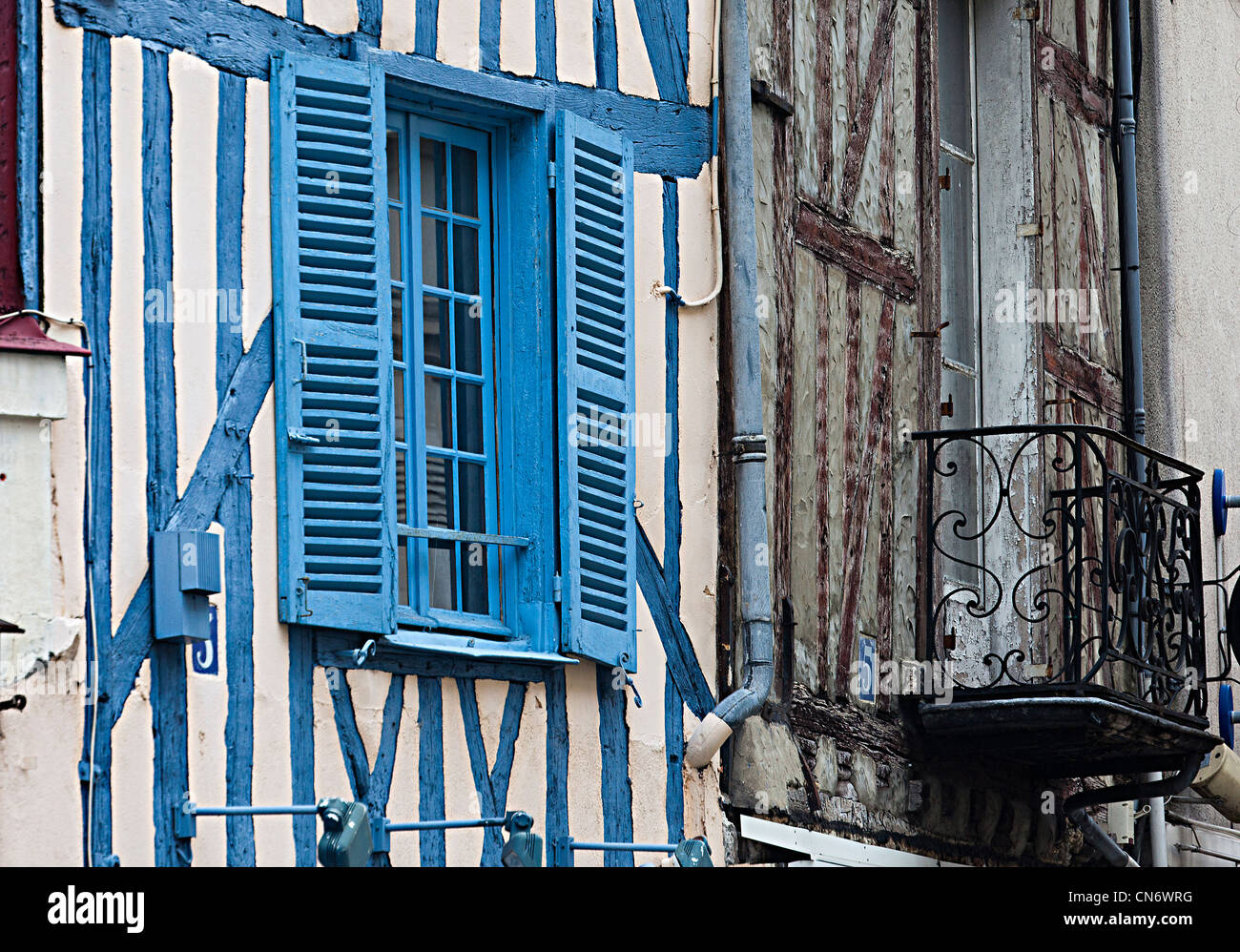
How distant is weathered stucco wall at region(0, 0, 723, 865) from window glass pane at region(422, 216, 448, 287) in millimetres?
518

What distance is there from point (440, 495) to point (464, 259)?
794 mm

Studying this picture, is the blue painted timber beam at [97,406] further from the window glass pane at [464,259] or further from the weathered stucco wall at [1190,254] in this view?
the weathered stucco wall at [1190,254]

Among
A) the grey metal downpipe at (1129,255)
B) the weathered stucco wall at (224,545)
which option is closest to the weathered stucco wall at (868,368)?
the weathered stucco wall at (224,545)

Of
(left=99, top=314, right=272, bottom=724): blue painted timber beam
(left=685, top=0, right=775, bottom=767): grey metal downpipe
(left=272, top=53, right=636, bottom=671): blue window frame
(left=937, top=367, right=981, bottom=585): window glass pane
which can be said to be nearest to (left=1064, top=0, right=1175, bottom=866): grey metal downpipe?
(left=937, top=367, right=981, bottom=585): window glass pane

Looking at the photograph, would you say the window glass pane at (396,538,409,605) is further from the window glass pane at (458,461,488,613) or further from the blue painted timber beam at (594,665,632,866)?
the blue painted timber beam at (594,665,632,866)

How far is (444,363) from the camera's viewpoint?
25.9ft

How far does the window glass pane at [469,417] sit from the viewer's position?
7.91 metres

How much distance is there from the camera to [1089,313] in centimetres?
1177

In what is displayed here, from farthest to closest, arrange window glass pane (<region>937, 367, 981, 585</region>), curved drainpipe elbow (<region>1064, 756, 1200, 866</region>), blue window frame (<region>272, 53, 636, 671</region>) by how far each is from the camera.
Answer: window glass pane (<region>937, 367, 981, 585</region>) < curved drainpipe elbow (<region>1064, 756, 1200, 866</region>) < blue window frame (<region>272, 53, 636, 671</region>)

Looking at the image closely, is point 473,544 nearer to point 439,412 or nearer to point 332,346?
point 439,412

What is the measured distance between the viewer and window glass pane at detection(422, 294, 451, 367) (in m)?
7.85

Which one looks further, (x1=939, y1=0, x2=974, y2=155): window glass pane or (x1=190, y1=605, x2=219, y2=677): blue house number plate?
(x1=939, y1=0, x2=974, y2=155): window glass pane

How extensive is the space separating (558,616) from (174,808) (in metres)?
1.62
